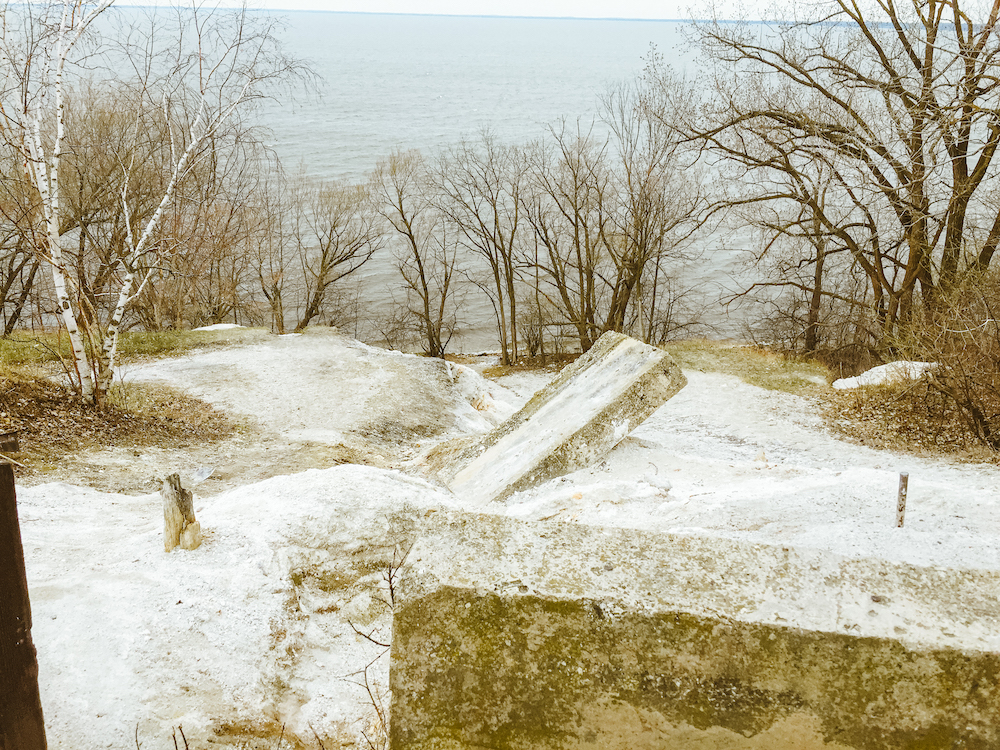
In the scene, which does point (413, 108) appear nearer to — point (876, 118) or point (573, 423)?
point (876, 118)

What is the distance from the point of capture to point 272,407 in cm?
1195

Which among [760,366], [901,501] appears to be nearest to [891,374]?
[760,366]

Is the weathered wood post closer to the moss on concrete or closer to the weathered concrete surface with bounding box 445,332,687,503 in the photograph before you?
the moss on concrete

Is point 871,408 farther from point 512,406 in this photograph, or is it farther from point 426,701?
point 426,701

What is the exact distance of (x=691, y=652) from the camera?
250 centimetres

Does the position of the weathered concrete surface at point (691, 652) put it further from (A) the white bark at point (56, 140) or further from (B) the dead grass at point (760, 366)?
(B) the dead grass at point (760, 366)

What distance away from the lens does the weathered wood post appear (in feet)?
7.67

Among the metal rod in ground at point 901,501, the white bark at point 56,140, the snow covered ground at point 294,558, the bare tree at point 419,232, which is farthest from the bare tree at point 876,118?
the white bark at point 56,140

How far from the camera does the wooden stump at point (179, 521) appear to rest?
4.93 metres

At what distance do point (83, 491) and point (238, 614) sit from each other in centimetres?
343

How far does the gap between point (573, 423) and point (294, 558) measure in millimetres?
3762

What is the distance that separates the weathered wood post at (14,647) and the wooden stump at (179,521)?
2444mm

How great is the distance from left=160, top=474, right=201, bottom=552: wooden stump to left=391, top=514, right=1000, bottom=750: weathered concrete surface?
9.29 ft

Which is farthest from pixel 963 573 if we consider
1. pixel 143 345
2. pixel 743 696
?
pixel 143 345
